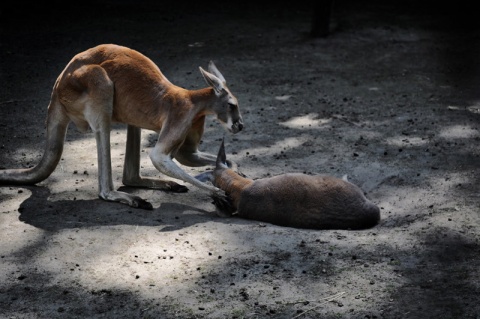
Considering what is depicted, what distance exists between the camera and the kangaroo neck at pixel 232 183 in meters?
4.95

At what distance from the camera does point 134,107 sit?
5.14 meters

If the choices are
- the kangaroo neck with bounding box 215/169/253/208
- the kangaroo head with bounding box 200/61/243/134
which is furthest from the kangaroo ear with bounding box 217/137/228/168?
the kangaroo head with bounding box 200/61/243/134

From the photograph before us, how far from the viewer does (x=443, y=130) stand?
21.4ft

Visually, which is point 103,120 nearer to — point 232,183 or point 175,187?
point 175,187

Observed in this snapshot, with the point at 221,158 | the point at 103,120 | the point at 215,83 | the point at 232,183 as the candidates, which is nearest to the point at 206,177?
the point at 221,158

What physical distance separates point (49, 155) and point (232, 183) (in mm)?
1385

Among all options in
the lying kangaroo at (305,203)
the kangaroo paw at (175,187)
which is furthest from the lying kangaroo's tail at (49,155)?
the lying kangaroo at (305,203)

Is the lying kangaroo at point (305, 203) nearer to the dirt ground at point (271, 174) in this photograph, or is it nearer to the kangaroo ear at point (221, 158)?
the dirt ground at point (271, 174)

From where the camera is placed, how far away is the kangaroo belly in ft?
15.3

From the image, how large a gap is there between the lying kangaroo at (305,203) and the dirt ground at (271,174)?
0.10 metres

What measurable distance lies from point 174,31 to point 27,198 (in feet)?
18.7

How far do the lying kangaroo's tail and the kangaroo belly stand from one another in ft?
5.10

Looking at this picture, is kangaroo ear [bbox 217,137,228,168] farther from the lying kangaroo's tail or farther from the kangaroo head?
the lying kangaroo's tail

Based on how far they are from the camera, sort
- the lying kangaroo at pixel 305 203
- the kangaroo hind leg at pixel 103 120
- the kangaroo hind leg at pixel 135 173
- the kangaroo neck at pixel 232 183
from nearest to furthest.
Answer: the lying kangaroo at pixel 305 203
the kangaroo neck at pixel 232 183
the kangaroo hind leg at pixel 103 120
the kangaroo hind leg at pixel 135 173
